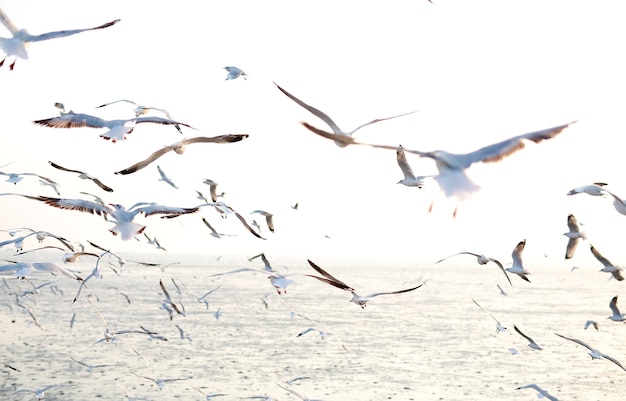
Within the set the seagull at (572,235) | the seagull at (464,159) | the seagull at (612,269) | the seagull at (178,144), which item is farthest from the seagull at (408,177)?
the seagull at (612,269)

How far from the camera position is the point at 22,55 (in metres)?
9.60

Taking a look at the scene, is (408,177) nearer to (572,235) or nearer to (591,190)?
(591,190)

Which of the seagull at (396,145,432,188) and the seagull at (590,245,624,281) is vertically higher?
the seagull at (396,145,432,188)

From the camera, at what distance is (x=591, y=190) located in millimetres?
13586

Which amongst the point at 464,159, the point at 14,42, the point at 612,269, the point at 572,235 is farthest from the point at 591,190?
the point at 14,42

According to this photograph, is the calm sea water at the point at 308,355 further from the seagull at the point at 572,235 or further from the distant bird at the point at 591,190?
the distant bird at the point at 591,190

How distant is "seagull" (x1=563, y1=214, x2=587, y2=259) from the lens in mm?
15961

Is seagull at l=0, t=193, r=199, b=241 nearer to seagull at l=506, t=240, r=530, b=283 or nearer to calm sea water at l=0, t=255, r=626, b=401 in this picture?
calm sea water at l=0, t=255, r=626, b=401

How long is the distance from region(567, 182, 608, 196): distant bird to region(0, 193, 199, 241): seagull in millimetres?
8099

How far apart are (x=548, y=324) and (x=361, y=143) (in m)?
42.8

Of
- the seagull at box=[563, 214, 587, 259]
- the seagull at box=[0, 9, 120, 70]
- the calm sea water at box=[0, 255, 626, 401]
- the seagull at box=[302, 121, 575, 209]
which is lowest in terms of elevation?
the calm sea water at box=[0, 255, 626, 401]

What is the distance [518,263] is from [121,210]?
30.7ft

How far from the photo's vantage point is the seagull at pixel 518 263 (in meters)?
15.2

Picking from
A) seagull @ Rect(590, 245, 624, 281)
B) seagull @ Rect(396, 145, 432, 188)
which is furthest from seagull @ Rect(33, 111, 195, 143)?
seagull @ Rect(590, 245, 624, 281)
